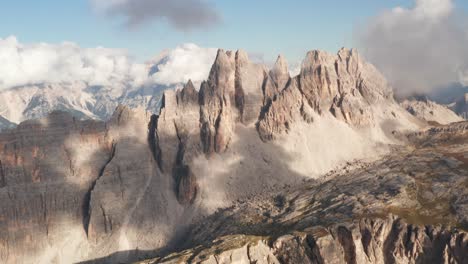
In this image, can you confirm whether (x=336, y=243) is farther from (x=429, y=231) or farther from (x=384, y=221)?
(x=429, y=231)

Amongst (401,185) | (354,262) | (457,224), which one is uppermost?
(401,185)

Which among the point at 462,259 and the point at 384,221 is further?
the point at 384,221

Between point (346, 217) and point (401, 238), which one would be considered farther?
point (346, 217)

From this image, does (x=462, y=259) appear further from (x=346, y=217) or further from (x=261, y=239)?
(x=261, y=239)

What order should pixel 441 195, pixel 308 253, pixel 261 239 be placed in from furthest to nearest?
pixel 441 195, pixel 261 239, pixel 308 253

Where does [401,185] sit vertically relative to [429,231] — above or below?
above

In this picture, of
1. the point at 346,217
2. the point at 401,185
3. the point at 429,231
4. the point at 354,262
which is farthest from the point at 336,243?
the point at 401,185

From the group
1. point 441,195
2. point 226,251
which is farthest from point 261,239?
point 441,195

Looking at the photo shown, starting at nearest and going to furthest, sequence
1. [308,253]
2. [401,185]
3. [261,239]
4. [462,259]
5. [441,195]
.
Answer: [462,259] → [308,253] → [261,239] → [441,195] → [401,185]

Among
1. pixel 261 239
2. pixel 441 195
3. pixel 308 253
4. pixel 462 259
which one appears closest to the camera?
pixel 462 259
